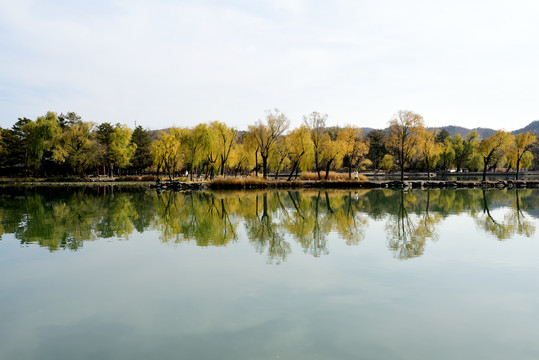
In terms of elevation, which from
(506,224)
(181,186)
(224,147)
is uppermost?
(224,147)

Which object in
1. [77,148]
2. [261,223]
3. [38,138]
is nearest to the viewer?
[261,223]

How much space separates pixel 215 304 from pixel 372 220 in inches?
570

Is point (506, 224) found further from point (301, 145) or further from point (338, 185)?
point (301, 145)

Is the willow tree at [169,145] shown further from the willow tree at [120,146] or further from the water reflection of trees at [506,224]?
the water reflection of trees at [506,224]

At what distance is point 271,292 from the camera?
9.30 metres

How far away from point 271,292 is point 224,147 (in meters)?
49.1

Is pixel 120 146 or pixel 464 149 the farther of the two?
pixel 464 149

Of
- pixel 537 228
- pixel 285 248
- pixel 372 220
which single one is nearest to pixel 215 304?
pixel 285 248

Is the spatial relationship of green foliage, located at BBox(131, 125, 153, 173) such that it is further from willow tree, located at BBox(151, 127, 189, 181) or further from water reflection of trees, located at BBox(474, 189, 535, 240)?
water reflection of trees, located at BBox(474, 189, 535, 240)

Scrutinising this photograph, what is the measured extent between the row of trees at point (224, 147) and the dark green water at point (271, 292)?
122ft

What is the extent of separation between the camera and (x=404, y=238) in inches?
635

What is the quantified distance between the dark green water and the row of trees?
122 ft

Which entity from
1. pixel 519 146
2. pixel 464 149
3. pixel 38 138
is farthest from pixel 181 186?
pixel 464 149

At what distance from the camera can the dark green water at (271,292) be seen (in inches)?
264
